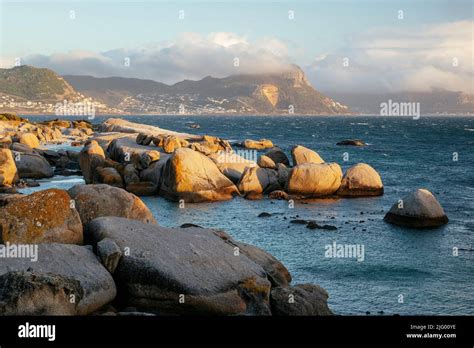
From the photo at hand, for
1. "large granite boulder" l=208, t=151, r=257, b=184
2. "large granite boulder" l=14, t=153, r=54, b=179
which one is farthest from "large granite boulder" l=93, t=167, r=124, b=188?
"large granite boulder" l=208, t=151, r=257, b=184

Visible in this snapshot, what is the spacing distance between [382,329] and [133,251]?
24.6ft

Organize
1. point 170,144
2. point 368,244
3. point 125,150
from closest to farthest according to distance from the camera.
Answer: point 368,244 < point 170,144 < point 125,150

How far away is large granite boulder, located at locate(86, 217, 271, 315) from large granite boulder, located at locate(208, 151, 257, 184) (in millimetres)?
27610

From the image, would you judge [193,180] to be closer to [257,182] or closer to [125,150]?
[257,182]

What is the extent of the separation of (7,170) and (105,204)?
2368 cm

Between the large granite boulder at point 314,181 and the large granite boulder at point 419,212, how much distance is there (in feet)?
30.2

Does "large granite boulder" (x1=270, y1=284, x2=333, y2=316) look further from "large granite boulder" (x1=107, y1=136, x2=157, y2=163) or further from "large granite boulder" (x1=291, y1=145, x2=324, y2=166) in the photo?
"large granite boulder" (x1=291, y1=145, x2=324, y2=166)

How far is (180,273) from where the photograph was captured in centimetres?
1495

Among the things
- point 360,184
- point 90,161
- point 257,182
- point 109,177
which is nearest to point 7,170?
point 90,161

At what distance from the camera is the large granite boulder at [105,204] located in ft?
65.0

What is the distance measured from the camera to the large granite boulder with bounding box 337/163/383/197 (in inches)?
1652

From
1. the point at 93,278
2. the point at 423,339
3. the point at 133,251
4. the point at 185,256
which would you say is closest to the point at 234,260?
the point at 185,256

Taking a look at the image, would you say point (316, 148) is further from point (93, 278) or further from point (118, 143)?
point (93, 278)

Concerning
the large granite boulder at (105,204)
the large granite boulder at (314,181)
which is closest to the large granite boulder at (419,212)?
the large granite boulder at (314,181)
